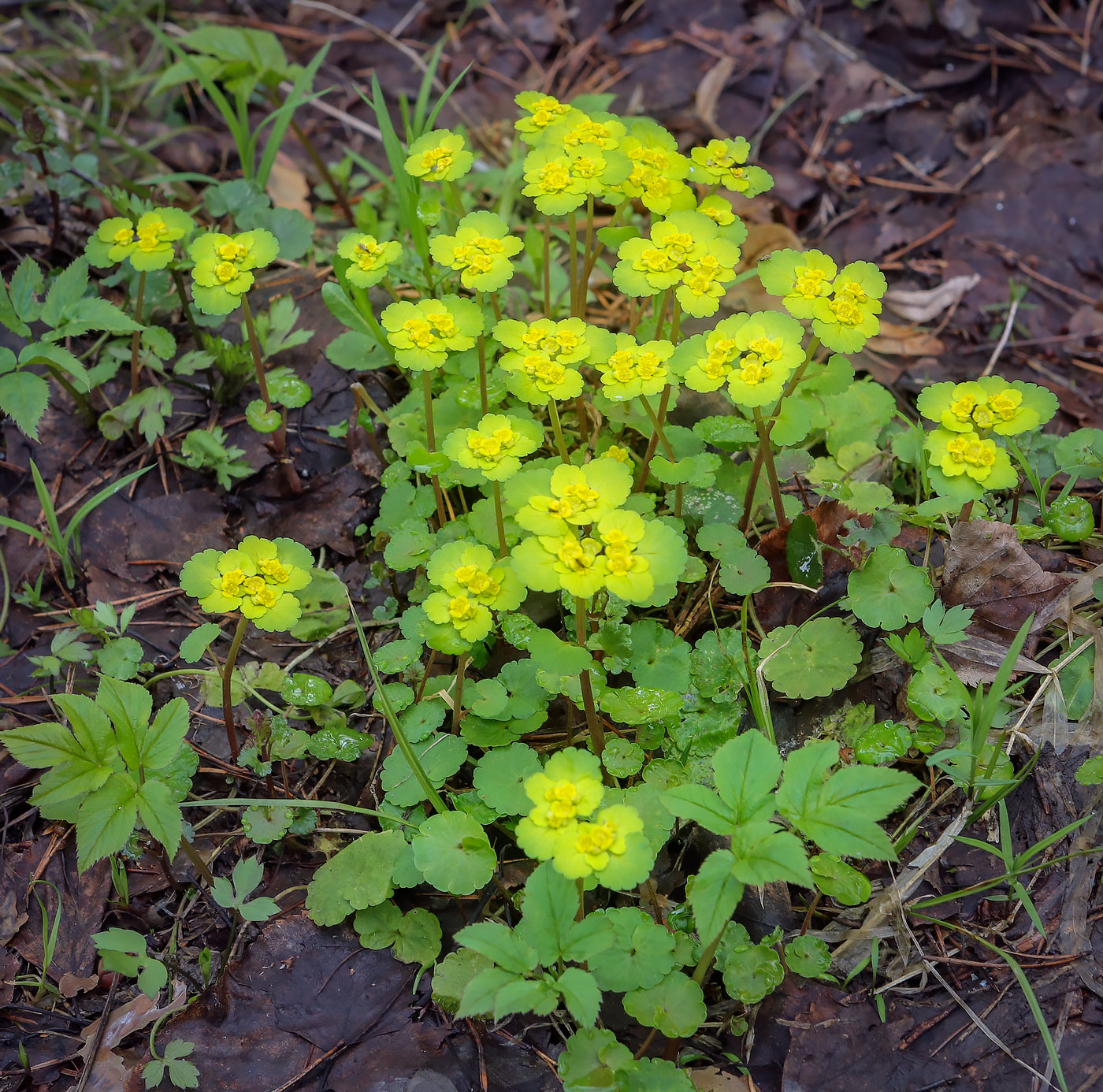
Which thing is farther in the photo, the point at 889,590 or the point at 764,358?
the point at 889,590

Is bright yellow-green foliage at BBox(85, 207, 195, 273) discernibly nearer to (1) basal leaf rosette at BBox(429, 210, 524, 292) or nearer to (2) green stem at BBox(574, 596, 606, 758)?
(1) basal leaf rosette at BBox(429, 210, 524, 292)

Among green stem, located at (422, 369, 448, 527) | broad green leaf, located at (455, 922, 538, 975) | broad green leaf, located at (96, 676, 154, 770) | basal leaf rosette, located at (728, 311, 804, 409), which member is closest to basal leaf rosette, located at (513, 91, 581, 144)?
green stem, located at (422, 369, 448, 527)

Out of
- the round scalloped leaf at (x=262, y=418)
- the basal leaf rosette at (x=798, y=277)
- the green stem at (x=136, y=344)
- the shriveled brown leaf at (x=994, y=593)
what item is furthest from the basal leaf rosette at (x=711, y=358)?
the green stem at (x=136, y=344)

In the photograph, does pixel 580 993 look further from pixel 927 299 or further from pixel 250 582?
pixel 927 299

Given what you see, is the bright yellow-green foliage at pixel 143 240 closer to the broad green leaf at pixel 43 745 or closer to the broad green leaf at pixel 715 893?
the broad green leaf at pixel 43 745

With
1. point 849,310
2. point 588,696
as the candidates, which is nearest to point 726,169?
point 849,310

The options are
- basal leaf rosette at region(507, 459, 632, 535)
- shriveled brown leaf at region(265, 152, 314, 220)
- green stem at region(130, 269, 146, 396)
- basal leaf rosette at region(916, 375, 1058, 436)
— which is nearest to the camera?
basal leaf rosette at region(507, 459, 632, 535)

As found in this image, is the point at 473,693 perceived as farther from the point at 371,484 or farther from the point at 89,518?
the point at 89,518
